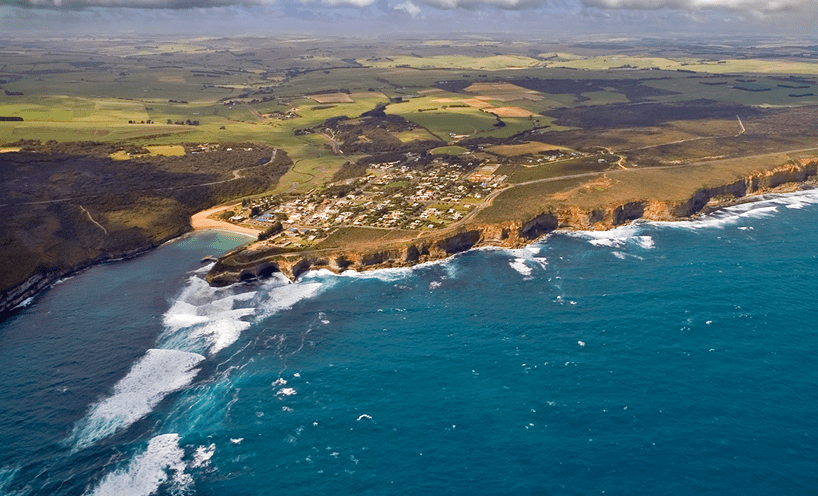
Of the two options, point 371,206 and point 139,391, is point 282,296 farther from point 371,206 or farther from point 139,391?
point 371,206

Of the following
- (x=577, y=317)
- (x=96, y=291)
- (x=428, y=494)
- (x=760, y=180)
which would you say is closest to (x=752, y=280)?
(x=577, y=317)

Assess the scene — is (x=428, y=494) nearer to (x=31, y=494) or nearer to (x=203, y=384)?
(x=203, y=384)

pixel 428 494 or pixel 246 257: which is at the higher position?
pixel 246 257

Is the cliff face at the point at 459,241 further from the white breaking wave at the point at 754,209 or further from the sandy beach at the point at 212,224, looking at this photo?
the sandy beach at the point at 212,224

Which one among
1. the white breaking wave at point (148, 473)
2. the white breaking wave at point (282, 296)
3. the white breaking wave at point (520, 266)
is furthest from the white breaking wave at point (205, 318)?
the white breaking wave at point (520, 266)

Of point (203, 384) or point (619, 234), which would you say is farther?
point (619, 234)

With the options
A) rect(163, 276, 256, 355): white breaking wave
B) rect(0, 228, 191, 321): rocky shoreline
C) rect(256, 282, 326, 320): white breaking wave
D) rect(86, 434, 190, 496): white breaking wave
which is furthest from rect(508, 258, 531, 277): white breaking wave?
rect(0, 228, 191, 321): rocky shoreline
